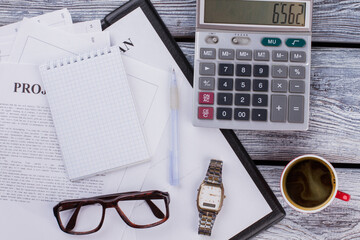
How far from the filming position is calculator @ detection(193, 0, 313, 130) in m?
0.49

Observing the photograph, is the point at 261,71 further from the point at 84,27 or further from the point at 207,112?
the point at 84,27

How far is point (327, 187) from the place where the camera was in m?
0.50

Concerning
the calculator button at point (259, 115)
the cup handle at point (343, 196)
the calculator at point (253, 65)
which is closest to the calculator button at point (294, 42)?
the calculator at point (253, 65)

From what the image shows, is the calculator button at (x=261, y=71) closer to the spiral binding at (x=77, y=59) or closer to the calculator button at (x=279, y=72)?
the calculator button at (x=279, y=72)

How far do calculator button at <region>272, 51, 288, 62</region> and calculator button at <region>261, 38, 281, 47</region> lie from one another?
0.5 inches

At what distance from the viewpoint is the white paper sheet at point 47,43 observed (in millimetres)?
530

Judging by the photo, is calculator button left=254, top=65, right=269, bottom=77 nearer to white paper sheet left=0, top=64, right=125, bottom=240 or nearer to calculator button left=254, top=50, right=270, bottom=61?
calculator button left=254, top=50, right=270, bottom=61

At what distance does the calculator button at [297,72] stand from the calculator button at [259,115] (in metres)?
0.06

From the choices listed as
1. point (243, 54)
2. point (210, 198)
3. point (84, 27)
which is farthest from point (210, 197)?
point (84, 27)

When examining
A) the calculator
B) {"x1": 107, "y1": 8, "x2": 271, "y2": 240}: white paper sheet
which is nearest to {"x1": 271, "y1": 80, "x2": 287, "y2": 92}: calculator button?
the calculator

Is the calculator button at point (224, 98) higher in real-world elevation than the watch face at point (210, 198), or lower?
higher

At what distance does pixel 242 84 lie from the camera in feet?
1.62

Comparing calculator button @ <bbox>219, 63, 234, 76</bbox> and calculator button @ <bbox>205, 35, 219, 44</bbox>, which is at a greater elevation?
calculator button @ <bbox>205, 35, 219, 44</bbox>

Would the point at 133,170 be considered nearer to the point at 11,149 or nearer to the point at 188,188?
the point at 188,188
